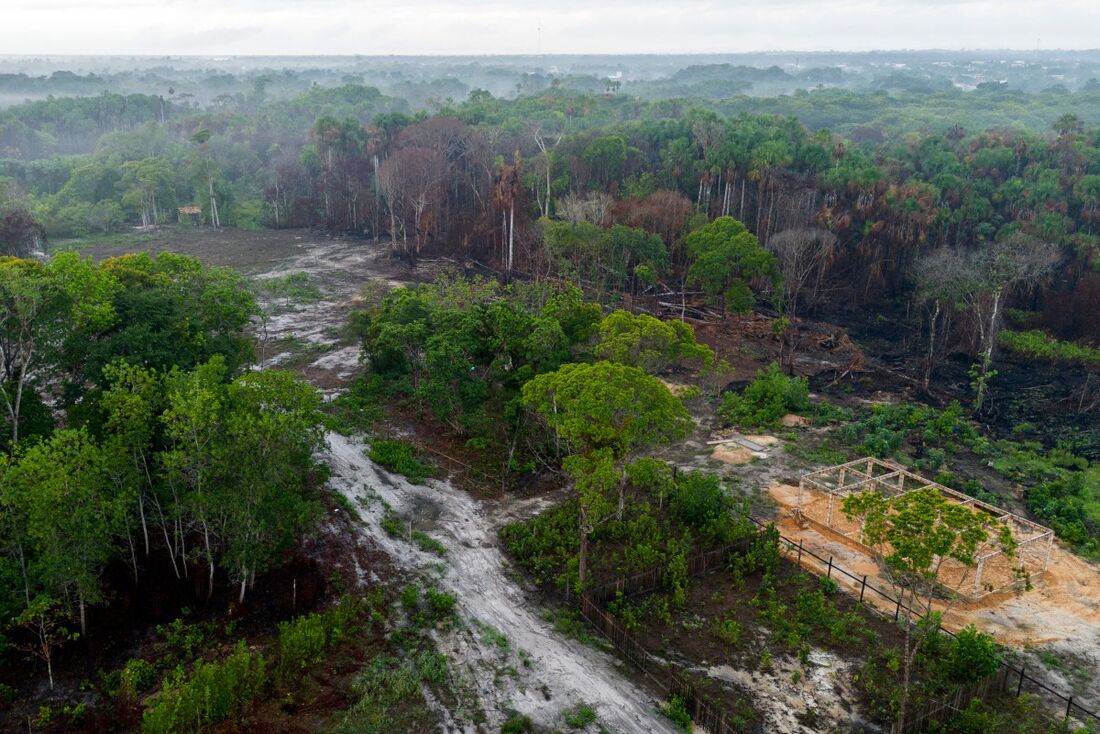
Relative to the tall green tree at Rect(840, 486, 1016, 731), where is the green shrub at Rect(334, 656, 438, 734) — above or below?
below

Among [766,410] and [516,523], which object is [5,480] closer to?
[516,523]

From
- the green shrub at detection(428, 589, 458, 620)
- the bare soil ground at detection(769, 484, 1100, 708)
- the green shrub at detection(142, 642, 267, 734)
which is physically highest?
the green shrub at detection(142, 642, 267, 734)

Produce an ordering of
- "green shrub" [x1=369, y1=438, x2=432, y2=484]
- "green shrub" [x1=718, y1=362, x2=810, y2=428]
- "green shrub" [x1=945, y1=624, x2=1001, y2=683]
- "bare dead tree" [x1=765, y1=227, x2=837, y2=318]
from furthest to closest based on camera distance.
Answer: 1. "bare dead tree" [x1=765, y1=227, x2=837, y2=318]
2. "green shrub" [x1=718, y1=362, x2=810, y2=428]
3. "green shrub" [x1=369, y1=438, x2=432, y2=484]
4. "green shrub" [x1=945, y1=624, x2=1001, y2=683]

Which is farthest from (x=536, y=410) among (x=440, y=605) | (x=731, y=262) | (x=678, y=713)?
(x=731, y=262)

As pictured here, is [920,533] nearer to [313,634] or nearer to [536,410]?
[536,410]

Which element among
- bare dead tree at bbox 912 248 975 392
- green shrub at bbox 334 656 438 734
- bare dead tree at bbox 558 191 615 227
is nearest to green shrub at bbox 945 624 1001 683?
green shrub at bbox 334 656 438 734

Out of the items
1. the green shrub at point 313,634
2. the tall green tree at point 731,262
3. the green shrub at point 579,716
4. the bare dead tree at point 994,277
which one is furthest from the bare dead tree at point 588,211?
the green shrub at point 579,716

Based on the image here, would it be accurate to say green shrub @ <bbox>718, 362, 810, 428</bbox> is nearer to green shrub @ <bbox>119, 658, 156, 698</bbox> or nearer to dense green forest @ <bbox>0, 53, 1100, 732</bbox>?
dense green forest @ <bbox>0, 53, 1100, 732</bbox>
